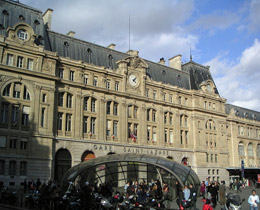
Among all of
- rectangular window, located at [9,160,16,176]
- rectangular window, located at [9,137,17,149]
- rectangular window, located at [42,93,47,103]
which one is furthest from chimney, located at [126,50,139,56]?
rectangular window, located at [9,160,16,176]

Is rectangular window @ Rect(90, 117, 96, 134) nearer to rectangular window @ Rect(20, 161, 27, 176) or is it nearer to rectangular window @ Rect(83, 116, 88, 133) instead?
rectangular window @ Rect(83, 116, 88, 133)

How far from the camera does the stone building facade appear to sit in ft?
134

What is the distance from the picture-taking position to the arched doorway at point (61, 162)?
4359cm

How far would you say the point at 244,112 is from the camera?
293ft

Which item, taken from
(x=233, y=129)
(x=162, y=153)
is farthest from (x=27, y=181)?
(x=233, y=129)

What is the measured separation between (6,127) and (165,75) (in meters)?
33.7

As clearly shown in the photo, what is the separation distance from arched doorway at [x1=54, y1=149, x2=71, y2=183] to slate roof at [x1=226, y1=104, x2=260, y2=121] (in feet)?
171

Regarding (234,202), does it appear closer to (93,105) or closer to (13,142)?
(13,142)

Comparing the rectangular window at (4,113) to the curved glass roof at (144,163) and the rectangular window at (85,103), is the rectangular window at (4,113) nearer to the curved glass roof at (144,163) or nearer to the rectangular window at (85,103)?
the rectangular window at (85,103)

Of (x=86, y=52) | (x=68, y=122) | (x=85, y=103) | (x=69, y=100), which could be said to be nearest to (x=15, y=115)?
(x=68, y=122)

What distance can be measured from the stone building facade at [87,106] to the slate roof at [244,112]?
1611 centimetres

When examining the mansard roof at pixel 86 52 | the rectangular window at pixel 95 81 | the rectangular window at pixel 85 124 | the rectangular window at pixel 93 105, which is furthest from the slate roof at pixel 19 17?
the rectangular window at pixel 85 124

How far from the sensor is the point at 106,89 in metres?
50.4

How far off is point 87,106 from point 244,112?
Answer: 56.2 metres
